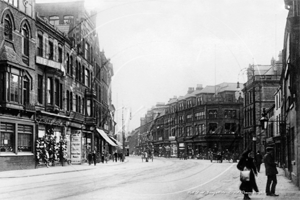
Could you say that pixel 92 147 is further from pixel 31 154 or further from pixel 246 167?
pixel 246 167

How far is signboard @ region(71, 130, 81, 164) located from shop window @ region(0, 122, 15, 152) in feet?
33.4

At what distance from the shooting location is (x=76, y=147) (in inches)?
1561

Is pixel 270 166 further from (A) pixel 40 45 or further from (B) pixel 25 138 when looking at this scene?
(A) pixel 40 45

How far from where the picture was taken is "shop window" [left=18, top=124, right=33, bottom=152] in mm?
29875

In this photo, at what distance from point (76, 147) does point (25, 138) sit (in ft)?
30.5

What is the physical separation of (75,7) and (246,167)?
90.1ft

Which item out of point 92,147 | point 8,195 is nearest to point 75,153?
point 92,147

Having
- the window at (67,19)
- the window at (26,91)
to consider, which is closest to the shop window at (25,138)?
the window at (26,91)

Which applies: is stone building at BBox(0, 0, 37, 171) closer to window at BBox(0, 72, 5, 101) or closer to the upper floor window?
window at BBox(0, 72, 5, 101)

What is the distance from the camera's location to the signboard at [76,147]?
1531 inches

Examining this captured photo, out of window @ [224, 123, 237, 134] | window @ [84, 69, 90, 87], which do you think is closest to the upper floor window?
window @ [84, 69, 90, 87]

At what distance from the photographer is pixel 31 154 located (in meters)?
31.3

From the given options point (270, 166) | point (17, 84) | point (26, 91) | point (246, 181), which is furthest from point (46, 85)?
point (246, 181)

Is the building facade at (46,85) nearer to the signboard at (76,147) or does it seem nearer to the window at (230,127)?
the signboard at (76,147)
